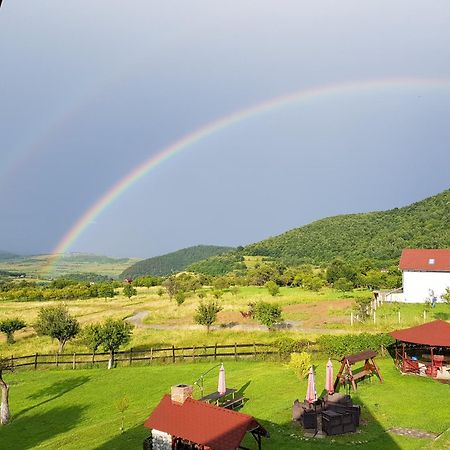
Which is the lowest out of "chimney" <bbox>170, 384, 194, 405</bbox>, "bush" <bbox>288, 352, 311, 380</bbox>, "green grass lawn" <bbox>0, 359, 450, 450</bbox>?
"green grass lawn" <bbox>0, 359, 450, 450</bbox>

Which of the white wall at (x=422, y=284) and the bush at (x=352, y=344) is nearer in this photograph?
the bush at (x=352, y=344)

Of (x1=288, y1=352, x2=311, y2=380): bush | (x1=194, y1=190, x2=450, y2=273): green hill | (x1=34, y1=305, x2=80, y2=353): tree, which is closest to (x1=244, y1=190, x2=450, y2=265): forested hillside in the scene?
(x1=194, y1=190, x2=450, y2=273): green hill

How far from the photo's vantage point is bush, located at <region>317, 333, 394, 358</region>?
87.1ft

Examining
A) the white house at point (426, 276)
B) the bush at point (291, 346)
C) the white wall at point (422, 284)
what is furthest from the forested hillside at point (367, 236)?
the bush at point (291, 346)

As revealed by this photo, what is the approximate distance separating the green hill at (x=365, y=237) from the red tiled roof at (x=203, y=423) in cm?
8172

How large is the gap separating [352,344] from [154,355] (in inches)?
507

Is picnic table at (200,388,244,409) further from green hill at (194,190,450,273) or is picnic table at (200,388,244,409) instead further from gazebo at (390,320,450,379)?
green hill at (194,190,450,273)

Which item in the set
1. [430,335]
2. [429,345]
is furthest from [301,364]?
[430,335]

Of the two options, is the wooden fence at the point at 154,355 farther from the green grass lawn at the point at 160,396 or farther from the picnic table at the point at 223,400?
the picnic table at the point at 223,400

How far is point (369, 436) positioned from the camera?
15.2 metres

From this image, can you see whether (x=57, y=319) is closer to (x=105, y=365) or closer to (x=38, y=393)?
(x=105, y=365)

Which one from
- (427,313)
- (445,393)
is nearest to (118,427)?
(445,393)

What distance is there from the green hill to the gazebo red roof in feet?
229

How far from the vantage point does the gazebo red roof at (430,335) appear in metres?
21.1
